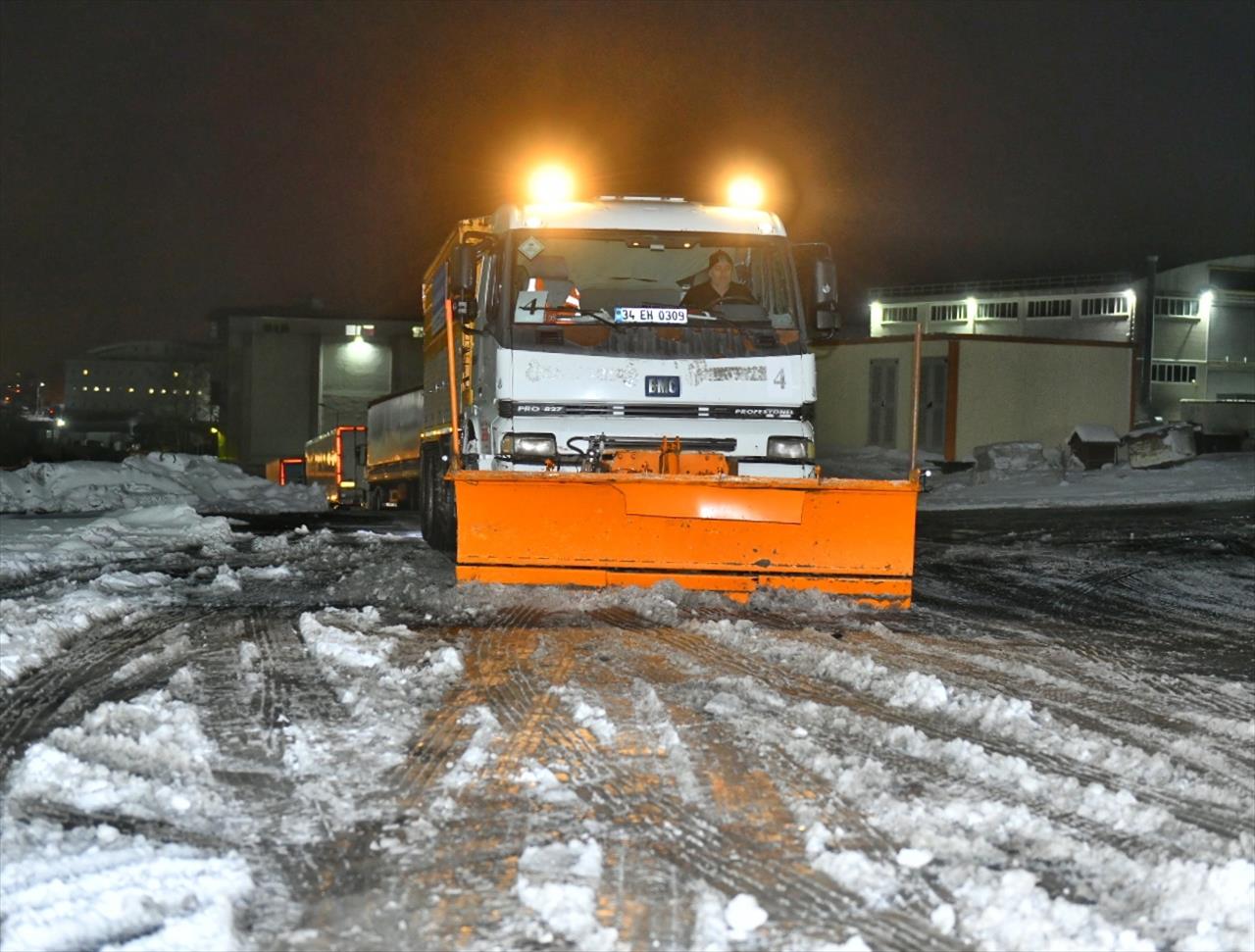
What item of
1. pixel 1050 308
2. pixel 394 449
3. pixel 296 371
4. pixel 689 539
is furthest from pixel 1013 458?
pixel 296 371

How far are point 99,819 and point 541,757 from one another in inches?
55.3

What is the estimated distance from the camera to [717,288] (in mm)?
9547

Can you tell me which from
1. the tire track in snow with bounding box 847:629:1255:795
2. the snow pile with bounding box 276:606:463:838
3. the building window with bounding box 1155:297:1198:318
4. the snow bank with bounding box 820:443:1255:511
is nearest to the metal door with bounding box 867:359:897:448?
the snow bank with bounding box 820:443:1255:511

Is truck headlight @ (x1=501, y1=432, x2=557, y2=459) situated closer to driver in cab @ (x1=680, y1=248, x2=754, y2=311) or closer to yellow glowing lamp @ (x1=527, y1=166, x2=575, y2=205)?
driver in cab @ (x1=680, y1=248, x2=754, y2=311)

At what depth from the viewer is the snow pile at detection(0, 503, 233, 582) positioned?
36.6 ft

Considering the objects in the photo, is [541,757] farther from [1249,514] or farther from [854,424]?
[854,424]

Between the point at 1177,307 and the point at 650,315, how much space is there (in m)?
51.9

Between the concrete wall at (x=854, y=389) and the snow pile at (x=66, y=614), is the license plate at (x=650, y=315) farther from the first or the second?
the concrete wall at (x=854, y=389)

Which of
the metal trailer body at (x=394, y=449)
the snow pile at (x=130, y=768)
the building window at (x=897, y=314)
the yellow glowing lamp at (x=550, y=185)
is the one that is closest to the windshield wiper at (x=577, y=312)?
the yellow glowing lamp at (x=550, y=185)

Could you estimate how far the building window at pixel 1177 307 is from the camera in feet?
180

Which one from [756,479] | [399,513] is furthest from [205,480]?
Result: [756,479]

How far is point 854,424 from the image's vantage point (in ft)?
119

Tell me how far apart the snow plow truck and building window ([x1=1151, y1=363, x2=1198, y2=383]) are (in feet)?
166

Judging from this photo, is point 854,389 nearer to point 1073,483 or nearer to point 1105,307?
point 1073,483
